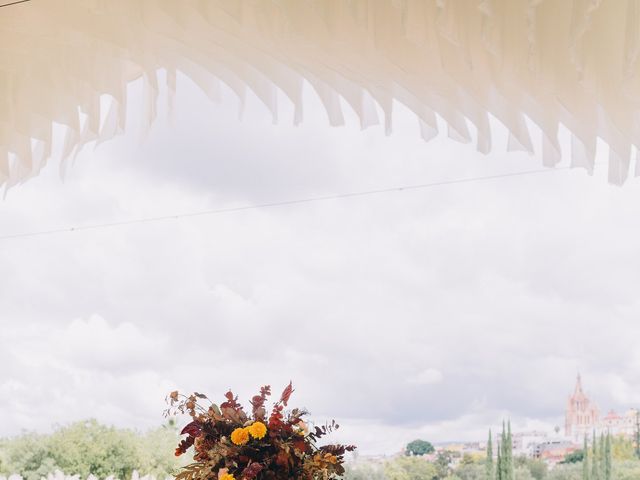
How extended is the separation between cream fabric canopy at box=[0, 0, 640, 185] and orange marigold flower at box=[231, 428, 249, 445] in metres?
0.63

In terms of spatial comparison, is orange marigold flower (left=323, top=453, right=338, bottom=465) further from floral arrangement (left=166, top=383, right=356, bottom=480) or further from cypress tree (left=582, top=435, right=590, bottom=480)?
cypress tree (left=582, top=435, right=590, bottom=480)

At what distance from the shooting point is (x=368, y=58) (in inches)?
46.9

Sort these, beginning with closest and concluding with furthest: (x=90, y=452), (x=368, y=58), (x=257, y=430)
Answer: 1. (x=368, y=58)
2. (x=257, y=430)
3. (x=90, y=452)

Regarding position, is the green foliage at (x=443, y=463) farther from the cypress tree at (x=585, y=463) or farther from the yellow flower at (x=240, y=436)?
the yellow flower at (x=240, y=436)

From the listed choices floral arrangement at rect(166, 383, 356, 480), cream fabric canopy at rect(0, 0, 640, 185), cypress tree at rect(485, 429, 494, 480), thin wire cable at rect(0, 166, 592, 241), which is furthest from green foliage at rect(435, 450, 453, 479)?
cream fabric canopy at rect(0, 0, 640, 185)

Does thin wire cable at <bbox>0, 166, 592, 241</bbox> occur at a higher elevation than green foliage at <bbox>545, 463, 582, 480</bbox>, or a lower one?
higher

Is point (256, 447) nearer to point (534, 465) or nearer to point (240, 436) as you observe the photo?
point (240, 436)

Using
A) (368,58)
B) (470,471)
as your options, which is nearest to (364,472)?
(470,471)

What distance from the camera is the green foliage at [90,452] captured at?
2.78m

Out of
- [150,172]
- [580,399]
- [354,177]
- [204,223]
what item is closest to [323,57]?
[580,399]

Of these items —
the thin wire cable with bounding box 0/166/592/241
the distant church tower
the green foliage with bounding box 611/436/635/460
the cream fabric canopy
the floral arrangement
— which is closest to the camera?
the cream fabric canopy

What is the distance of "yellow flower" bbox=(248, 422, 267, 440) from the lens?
1.68 meters

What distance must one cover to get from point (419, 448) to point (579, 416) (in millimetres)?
466

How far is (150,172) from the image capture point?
3146 millimetres
